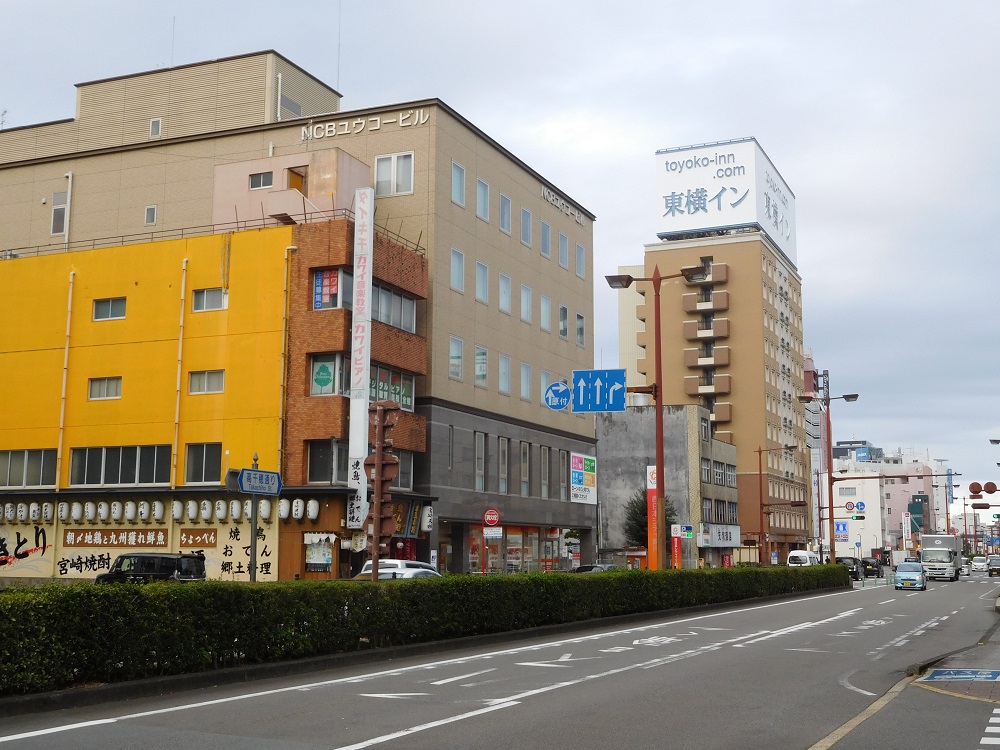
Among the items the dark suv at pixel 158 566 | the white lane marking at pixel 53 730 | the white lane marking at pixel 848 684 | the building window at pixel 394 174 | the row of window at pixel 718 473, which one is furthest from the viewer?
the row of window at pixel 718 473

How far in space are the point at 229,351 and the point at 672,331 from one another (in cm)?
6603

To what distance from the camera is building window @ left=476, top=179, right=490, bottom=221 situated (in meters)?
48.2

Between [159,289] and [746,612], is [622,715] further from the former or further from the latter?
[159,289]

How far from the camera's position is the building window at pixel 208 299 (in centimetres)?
4192

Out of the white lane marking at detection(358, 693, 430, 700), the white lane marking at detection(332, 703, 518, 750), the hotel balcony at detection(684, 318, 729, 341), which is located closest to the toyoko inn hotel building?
the white lane marking at detection(358, 693, 430, 700)

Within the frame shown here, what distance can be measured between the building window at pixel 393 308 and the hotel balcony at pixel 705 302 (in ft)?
198

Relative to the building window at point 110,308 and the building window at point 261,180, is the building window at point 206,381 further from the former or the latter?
the building window at point 261,180

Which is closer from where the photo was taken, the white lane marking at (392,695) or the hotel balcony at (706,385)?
the white lane marking at (392,695)

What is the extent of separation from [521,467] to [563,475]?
499 cm

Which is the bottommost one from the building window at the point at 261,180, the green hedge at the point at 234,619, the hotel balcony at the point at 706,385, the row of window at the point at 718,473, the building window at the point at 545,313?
the green hedge at the point at 234,619

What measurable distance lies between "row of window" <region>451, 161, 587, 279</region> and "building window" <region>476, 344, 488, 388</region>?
596 centimetres

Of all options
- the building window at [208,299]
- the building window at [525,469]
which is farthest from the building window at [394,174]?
the building window at [525,469]

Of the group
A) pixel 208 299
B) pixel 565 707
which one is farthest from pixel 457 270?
pixel 565 707

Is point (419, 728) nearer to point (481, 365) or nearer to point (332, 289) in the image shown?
point (332, 289)
